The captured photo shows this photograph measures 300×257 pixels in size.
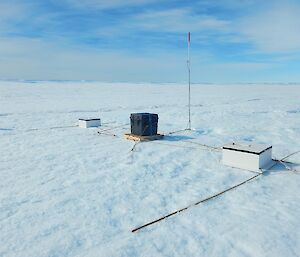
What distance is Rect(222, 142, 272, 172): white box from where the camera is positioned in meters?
4.94

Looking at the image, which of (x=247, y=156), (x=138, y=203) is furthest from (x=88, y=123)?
(x=138, y=203)

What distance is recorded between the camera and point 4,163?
554 centimetres

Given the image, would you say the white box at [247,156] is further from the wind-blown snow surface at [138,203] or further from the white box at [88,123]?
the white box at [88,123]

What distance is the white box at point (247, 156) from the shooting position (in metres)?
4.94

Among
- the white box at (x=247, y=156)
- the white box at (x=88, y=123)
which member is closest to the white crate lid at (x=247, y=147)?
the white box at (x=247, y=156)

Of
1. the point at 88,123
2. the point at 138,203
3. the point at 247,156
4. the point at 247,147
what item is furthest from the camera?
the point at 88,123

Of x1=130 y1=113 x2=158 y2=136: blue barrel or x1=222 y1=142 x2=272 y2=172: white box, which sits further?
x1=130 y1=113 x2=158 y2=136: blue barrel

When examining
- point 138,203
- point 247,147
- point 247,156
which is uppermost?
point 247,147

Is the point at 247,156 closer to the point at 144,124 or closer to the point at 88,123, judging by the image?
the point at 144,124

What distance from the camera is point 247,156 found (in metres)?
5.05

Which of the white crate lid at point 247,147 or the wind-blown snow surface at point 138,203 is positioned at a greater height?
the white crate lid at point 247,147

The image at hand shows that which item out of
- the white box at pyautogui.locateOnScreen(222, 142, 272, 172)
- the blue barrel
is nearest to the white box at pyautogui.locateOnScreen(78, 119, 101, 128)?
the blue barrel

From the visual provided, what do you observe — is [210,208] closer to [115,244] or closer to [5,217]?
[115,244]

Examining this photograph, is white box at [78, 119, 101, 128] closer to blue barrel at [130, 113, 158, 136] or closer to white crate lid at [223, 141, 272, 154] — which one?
blue barrel at [130, 113, 158, 136]
